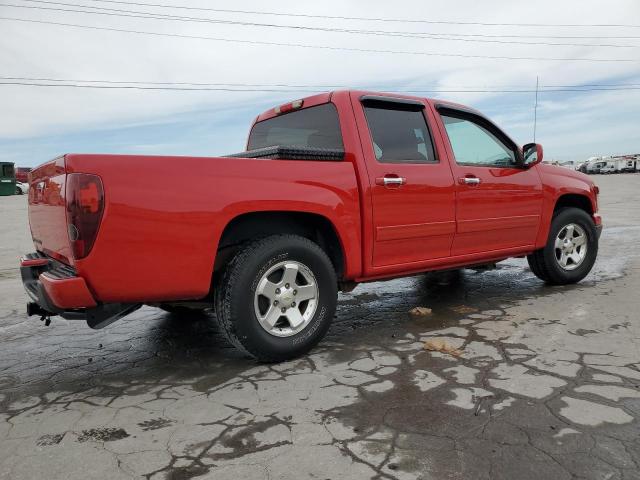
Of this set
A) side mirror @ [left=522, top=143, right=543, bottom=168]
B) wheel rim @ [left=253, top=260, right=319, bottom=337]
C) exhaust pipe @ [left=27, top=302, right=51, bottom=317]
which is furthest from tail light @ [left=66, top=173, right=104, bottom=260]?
side mirror @ [left=522, top=143, right=543, bottom=168]

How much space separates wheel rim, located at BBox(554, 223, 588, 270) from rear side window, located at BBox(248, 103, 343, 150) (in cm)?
284

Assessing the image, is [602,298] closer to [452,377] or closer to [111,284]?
[452,377]

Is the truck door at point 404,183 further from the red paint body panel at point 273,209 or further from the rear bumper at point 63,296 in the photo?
the rear bumper at point 63,296

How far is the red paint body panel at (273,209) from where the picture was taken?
2750mm

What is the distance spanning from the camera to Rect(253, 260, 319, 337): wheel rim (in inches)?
128

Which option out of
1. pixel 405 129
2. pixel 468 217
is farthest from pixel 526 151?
pixel 405 129

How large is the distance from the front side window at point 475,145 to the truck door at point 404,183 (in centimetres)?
25

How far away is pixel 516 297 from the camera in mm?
4977

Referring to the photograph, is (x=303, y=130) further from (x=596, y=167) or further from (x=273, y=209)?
(x=596, y=167)

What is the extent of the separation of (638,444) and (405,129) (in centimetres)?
270

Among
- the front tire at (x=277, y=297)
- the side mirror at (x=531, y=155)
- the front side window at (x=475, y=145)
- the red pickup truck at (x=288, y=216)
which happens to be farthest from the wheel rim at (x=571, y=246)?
A: the front tire at (x=277, y=297)

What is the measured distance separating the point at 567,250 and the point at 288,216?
3.41 m

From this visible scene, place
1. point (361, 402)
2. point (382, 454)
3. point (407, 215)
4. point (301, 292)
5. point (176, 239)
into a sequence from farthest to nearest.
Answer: point (407, 215)
point (301, 292)
point (176, 239)
point (361, 402)
point (382, 454)

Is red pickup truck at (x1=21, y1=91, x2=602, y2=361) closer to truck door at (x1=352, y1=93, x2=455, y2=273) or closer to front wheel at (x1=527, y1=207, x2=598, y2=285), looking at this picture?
truck door at (x1=352, y1=93, x2=455, y2=273)
